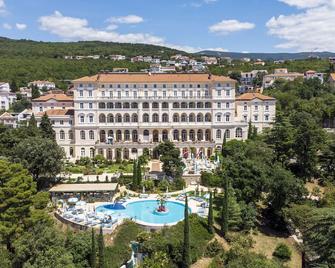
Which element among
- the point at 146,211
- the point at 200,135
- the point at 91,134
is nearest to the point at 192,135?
the point at 200,135

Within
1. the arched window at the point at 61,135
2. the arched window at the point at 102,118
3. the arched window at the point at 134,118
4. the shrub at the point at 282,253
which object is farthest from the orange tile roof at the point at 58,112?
the shrub at the point at 282,253

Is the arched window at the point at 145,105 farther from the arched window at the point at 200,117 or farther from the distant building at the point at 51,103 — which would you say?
the distant building at the point at 51,103

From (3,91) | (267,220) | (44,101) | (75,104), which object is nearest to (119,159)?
(75,104)

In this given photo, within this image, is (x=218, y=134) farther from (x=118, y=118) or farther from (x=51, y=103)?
(x=51, y=103)

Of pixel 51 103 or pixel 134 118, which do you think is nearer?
pixel 134 118

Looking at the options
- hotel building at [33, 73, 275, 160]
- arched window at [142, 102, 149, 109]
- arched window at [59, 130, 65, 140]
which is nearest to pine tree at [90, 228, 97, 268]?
hotel building at [33, 73, 275, 160]

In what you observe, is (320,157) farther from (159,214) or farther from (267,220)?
(159,214)
